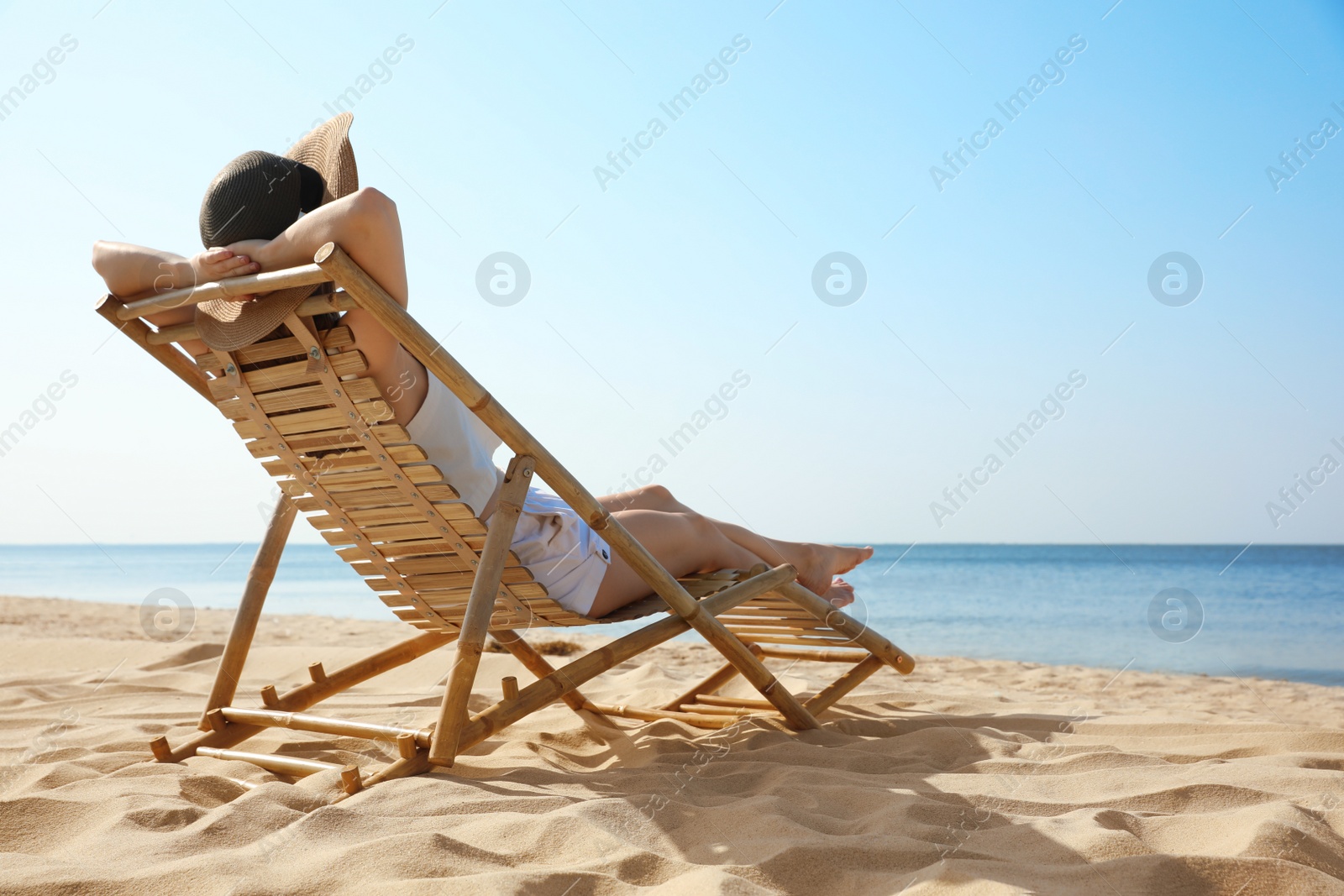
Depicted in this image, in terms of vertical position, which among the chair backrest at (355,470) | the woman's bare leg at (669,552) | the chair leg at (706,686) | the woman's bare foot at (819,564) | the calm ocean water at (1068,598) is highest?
the chair backrest at (355,470)

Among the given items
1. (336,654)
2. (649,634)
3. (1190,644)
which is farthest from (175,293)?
(1190,644)

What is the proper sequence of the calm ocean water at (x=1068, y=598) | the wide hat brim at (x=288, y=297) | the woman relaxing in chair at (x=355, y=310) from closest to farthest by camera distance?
the woman relaxing in chair at (x=355, y=310) < the wide hat brim at (x=288, y=297) < the calm ocean water at (x=1068, y=598)

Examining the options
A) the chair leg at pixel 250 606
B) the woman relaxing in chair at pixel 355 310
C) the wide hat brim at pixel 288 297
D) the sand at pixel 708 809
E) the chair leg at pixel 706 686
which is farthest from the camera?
the chair leg at pixel 706 686

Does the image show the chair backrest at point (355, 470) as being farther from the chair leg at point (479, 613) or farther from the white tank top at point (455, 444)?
the chair leg at point (479, 613)

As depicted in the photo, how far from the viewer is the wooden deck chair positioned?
7.15ft

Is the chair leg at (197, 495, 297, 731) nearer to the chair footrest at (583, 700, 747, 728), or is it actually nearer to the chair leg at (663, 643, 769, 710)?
the chair footrest at (583, 700, 747, 728)

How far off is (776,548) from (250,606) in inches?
70.7

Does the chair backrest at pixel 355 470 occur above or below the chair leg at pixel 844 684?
above

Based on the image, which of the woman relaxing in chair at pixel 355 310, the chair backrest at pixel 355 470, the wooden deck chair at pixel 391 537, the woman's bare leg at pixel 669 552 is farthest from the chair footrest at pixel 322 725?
the woman's bare leg at pixel 669 552

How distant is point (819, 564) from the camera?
11.3 ft

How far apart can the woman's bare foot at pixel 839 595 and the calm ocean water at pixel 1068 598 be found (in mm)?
3408

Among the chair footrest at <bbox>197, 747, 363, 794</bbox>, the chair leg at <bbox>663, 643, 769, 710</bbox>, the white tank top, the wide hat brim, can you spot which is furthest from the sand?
the wide hat brim

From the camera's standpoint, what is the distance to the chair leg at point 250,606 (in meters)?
2.75

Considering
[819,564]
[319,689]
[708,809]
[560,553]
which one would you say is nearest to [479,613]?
[560,553]
